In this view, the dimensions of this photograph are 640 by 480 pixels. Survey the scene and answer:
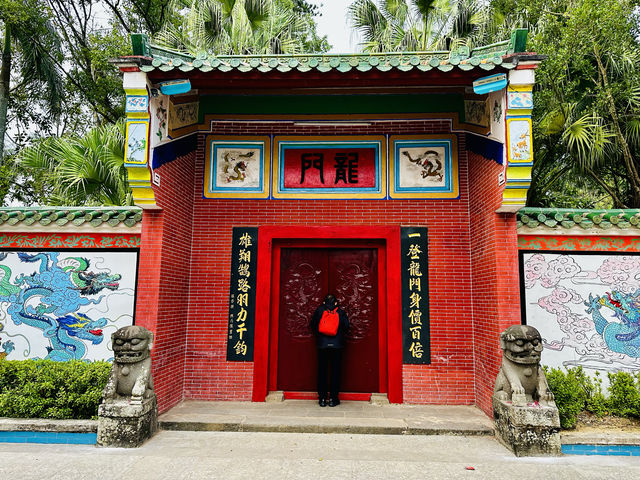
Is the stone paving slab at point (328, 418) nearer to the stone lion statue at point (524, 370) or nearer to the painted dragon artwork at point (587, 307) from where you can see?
the stone lion statue at point (524, 370)

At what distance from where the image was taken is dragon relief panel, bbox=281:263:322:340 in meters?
6.02

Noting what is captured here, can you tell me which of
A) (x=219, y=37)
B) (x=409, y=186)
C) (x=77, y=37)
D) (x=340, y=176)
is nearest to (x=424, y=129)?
(x=409, y=186)

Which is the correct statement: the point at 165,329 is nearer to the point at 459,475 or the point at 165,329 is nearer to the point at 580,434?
the point at 459,475

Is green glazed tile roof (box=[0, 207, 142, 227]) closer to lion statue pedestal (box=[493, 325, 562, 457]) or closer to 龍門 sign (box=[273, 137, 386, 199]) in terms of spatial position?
龍門 sign (box=[273, 137, 386, 199])

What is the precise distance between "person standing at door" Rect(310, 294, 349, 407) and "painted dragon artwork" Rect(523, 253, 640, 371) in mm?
2422

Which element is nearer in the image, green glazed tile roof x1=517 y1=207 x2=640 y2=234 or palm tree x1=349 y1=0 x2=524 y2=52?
green glazed tile roof x1=517 y1=207 x2=640 y2=234

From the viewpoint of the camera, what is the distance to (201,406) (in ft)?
17.9

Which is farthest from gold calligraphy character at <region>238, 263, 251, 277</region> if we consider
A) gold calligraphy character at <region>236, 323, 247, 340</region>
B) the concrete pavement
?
the concrete pavement

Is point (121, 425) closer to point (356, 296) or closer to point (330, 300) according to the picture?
point (330, 300)

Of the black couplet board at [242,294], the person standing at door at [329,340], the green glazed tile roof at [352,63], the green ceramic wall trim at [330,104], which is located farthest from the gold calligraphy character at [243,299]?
the green glazed tile roof at [352,63]

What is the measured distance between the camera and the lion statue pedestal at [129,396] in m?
4.29

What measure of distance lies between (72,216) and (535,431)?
20.0 ft

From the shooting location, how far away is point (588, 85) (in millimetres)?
8141

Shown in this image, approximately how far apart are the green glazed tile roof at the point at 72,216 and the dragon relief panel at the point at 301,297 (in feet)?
7.47
